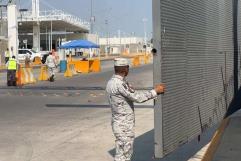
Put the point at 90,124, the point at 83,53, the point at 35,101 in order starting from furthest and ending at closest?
the point at 83,53, the point at 35,101, the point at 90,124

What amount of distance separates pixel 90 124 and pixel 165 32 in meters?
7.16

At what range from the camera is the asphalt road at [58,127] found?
9711 millimetres

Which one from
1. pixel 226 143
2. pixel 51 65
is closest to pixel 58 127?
pixel 226 143

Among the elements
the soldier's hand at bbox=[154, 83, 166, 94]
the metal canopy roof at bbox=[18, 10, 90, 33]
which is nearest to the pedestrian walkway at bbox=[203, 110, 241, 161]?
the soldier's hand at bbox=[154, 83, 166, 94]

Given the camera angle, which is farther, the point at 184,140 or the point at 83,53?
the point at 83,53

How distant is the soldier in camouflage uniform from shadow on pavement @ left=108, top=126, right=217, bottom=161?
82.6 inches

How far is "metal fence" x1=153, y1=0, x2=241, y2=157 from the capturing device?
6.41 meters

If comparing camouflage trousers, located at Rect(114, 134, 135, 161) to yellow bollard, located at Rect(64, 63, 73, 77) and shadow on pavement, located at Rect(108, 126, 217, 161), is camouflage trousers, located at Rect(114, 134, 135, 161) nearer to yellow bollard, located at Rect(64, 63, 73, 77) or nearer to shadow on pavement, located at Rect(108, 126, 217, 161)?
shadow on pavement, located at Rect(108, 126, 217, 161)

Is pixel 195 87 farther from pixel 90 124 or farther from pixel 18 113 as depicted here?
pixel 18 113

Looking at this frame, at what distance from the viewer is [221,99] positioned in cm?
1005

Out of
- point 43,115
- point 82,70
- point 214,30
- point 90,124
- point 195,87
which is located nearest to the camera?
→ point 195,87

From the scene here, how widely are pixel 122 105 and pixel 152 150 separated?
3.11m

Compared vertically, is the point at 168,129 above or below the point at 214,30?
below

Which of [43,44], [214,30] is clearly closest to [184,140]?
[214,30]
